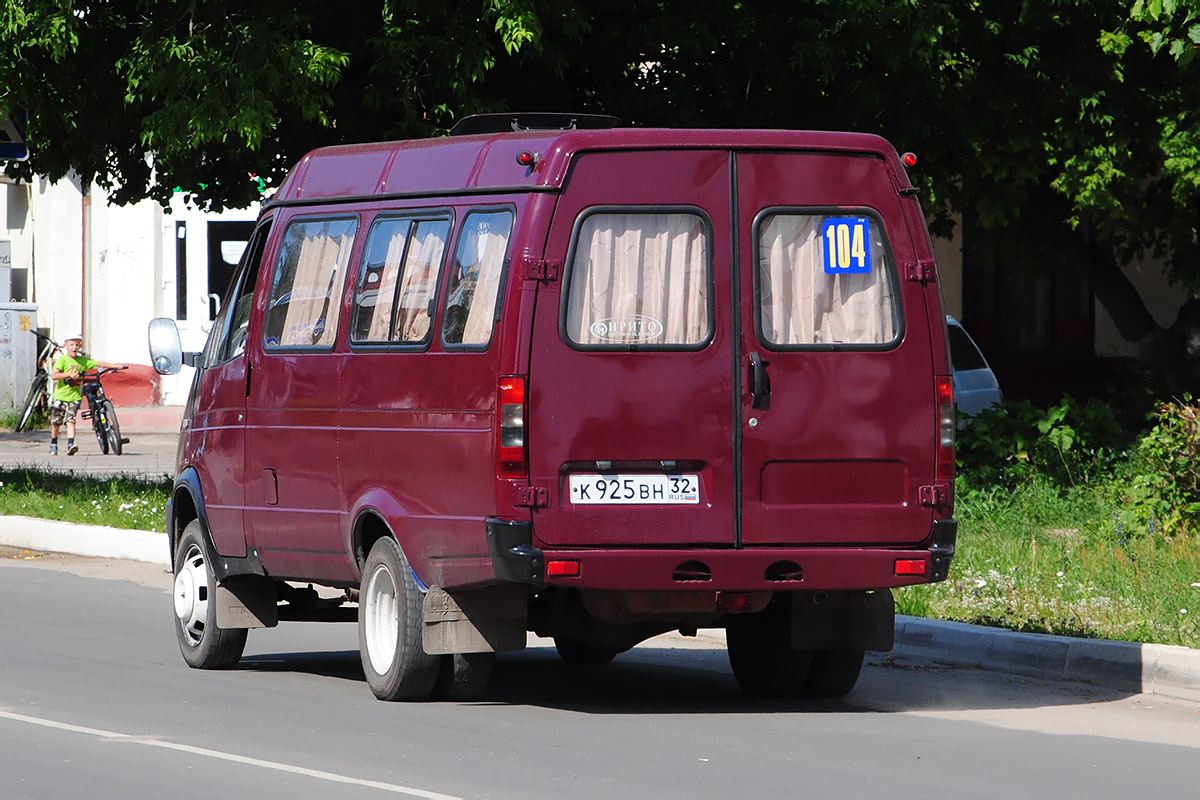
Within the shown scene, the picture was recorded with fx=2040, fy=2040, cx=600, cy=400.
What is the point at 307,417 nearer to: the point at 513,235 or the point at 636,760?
the point at 513,235

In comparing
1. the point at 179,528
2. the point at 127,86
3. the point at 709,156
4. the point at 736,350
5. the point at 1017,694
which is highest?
the point at 127,86

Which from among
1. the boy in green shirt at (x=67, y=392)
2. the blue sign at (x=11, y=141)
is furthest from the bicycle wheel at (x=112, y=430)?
the blue sign at (x=11, y=141)

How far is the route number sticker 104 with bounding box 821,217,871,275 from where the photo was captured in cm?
852

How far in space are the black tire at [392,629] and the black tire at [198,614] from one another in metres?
1.21

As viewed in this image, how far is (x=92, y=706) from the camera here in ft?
29.0

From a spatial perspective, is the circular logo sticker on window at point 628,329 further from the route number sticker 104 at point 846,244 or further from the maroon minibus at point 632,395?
the route number sticker 104 at point 846,244

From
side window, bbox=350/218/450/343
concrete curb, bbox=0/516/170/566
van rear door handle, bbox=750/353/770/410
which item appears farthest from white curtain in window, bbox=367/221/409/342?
concrete curb, bbox=0/516/170/566

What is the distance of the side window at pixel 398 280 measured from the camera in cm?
870

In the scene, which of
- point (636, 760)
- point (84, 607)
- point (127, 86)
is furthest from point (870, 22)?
point (636, 760)

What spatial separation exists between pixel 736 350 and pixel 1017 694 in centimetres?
247

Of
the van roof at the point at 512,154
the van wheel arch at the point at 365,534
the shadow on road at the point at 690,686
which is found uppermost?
the van roof at the point at 512,154

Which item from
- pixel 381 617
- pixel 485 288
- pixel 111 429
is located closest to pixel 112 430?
pixel 111 429

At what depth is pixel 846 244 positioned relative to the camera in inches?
336

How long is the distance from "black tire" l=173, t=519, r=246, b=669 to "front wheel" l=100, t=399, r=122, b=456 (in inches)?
643
